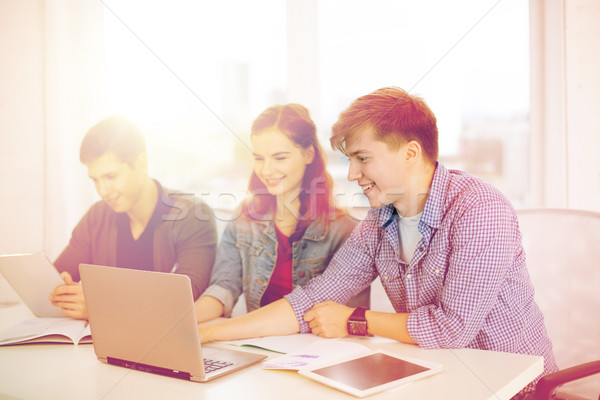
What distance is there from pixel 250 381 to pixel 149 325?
8.3 inches

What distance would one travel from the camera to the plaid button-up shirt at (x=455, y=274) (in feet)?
3.60

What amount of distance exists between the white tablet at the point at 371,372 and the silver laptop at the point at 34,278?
2.77 feet

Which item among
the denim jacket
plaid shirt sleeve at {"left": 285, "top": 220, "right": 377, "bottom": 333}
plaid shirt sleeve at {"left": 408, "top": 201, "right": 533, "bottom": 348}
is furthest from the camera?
the denim jacket

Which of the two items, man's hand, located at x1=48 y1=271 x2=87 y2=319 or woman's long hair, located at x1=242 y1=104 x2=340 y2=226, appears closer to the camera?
man's hand, located at x1=48 y1=271 x2=87 y2=319

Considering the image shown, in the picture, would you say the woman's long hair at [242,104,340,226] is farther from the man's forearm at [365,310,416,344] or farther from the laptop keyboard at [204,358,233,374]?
the laptop keyboard at [204,358,233,374]

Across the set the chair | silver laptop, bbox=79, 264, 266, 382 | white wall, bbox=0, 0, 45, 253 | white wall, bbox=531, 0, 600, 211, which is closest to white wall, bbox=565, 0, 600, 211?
white wall, bbox=531, 0, 600, 211

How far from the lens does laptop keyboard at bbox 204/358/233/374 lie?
0.97 metres

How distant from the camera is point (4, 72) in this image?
1.90 meters

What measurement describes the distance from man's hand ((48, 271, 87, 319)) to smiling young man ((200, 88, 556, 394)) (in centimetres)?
42

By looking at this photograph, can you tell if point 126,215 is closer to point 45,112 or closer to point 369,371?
point 45,112

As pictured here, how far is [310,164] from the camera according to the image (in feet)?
5.60

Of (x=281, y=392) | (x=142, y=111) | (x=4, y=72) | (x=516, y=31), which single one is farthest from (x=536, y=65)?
(x=4, y=72)

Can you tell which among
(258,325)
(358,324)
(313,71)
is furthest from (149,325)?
(313,71)

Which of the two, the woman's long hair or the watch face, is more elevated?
the woman's long hair
